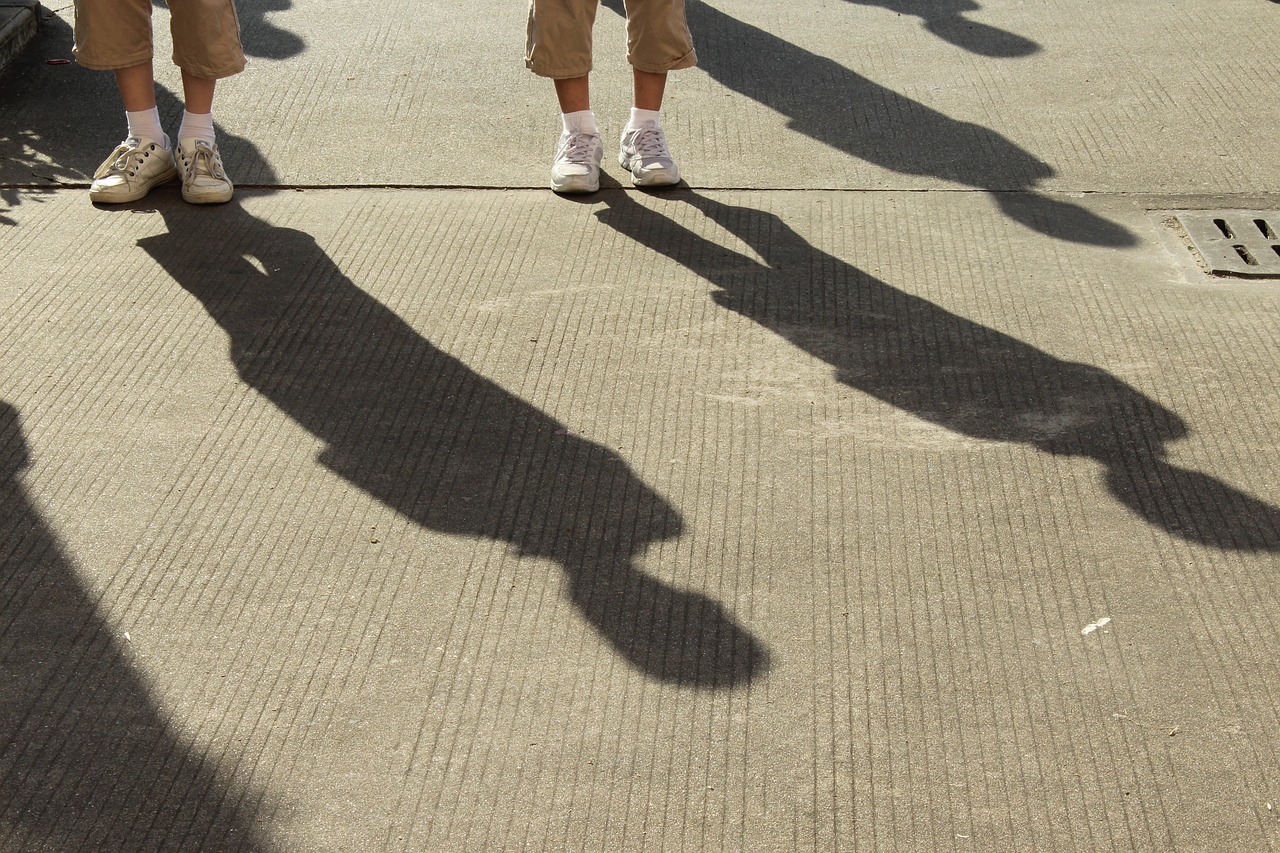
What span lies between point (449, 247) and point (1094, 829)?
8.72ft

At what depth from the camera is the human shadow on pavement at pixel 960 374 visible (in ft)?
9.67

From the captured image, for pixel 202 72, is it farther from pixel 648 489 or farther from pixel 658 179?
pixel 648 489

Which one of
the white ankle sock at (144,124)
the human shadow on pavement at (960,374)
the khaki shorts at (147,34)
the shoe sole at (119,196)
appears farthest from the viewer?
the white ankle sock at (144,124)

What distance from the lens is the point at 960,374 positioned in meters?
3.45

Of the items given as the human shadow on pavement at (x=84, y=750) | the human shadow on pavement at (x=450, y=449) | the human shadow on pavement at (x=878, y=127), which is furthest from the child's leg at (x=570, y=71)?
the human shadow on pavement at (x=84, y=750)

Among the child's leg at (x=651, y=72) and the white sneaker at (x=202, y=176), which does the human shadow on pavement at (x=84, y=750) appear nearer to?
the white sneaker at (x=202, y=176)

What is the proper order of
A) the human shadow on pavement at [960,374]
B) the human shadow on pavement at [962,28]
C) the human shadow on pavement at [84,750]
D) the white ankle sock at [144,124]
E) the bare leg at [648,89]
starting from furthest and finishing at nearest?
the human shadow on pavement at [962,28] → the bare leg at [648,89] → the white ankle sock at [144,124] → the human shadow on pavement at [960,374] → the human shadow on pavement at [84,750]

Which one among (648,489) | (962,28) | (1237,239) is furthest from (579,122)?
(962,28)

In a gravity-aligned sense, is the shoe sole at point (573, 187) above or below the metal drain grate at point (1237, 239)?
below

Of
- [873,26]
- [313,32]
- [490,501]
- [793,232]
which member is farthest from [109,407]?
[873,26]

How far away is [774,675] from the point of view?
2.48 m

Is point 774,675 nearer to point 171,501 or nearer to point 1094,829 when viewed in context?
point 1094,829

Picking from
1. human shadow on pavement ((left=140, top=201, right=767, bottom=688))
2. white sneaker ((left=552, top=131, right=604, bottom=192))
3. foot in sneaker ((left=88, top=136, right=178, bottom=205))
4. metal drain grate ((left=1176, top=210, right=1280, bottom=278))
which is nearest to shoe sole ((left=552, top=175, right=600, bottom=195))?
white sneaker ((left=552, top=131, right=604, bottom=192))

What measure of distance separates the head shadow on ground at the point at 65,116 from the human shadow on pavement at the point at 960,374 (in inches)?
68.8
